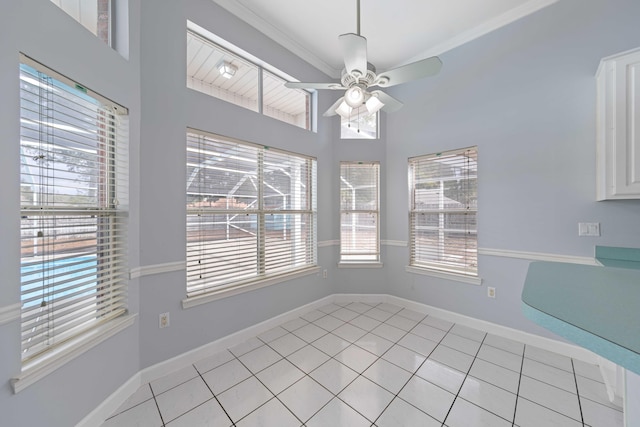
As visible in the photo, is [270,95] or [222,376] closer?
[222,376]

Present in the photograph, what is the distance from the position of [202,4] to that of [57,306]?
2.57m

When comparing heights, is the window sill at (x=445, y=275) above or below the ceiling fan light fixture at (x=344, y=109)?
below

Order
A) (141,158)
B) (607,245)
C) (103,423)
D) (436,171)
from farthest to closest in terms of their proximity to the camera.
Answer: (436,171)
(607,245)
(141,158)
(103,423)

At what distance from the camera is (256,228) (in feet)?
8.79

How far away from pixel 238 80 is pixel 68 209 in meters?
1.89

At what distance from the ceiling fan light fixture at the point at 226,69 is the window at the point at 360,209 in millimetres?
1729

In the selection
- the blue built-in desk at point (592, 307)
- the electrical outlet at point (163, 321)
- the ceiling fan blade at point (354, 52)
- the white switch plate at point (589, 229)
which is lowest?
the electrical outlet at point (163, 321)

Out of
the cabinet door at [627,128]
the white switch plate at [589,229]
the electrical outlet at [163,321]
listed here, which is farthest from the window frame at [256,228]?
the cabinet door at [627,128]

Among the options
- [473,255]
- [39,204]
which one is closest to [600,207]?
[473,255]

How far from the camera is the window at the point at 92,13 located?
1.48 m

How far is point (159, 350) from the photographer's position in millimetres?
1945

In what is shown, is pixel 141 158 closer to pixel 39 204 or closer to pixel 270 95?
pixel 39 204

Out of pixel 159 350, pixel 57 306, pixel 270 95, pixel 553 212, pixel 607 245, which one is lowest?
pixel 159 350

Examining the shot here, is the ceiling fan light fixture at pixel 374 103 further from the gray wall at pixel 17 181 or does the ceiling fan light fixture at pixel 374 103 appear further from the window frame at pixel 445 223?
the gray wall at pixel 17 181
